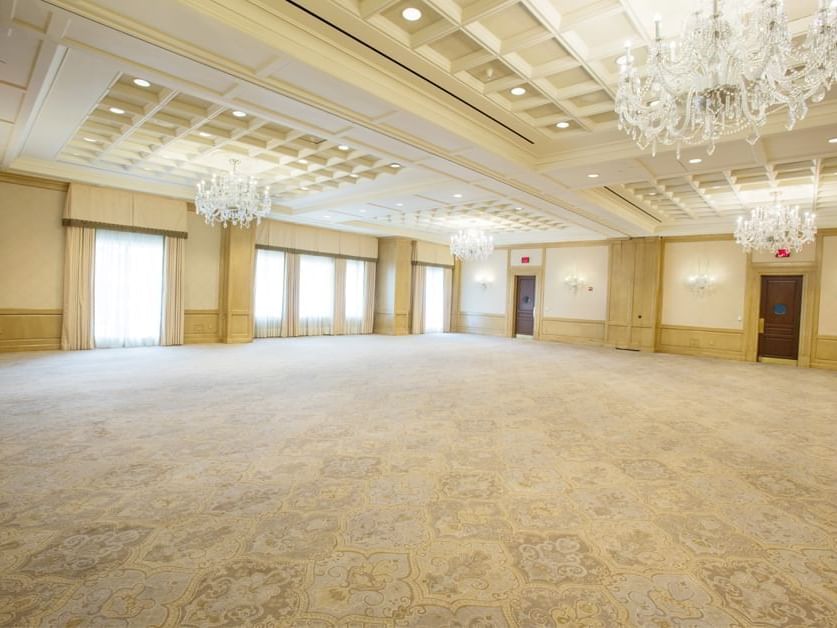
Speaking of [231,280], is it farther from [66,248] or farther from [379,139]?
[379,139]

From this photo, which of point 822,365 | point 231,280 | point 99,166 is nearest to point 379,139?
point 99,166

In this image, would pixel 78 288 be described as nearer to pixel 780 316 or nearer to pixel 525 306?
pixel 525 306

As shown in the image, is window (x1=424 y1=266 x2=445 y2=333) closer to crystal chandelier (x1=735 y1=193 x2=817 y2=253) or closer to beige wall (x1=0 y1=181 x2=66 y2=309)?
crystal chandelier (x1=735 y1=193 x2=817 y2=253)

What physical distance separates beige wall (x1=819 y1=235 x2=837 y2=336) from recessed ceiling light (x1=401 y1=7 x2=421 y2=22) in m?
11.3

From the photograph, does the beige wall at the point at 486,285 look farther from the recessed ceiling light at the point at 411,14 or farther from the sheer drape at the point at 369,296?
the recessed ceiling light at the point at 411,14

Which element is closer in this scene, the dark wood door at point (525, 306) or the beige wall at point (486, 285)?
the dark wood door at point (525, 306)

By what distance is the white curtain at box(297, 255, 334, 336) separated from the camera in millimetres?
13070

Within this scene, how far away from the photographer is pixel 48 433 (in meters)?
3.94

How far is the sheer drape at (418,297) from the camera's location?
49.8ft

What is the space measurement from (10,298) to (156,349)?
2.51 metres

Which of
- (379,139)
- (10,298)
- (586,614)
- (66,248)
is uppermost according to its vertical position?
(379,139)

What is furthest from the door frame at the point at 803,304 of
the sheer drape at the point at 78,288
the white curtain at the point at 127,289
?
the sheer drape at the point at 78,288

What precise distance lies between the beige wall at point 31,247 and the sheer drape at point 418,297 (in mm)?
9388

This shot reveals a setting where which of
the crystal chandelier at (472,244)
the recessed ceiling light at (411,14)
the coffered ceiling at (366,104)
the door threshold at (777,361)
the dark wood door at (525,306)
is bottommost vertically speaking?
the door threshold at (777,361)
